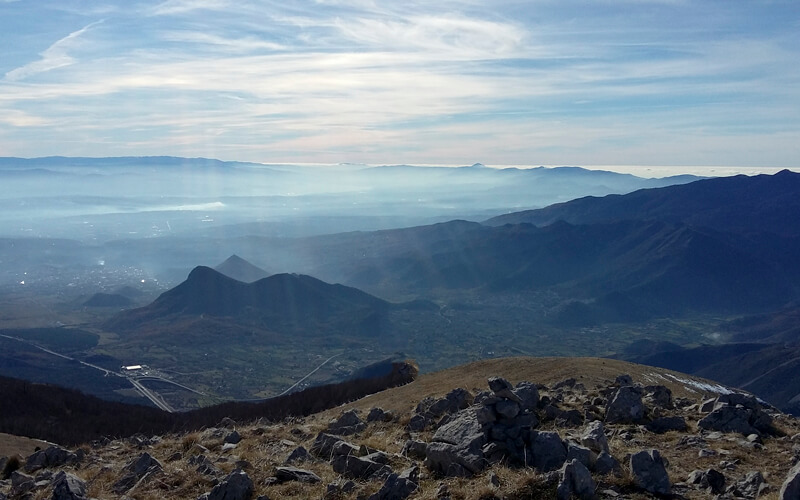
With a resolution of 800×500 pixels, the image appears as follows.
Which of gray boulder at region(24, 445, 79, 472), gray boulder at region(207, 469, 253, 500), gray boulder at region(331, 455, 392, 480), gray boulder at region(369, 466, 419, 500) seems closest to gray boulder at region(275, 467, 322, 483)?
gray boulder at region(331, 455, 392, 480)

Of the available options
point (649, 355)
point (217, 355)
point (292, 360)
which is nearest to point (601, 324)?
point (649, 355)

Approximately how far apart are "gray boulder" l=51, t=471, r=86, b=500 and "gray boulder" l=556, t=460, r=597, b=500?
7.30m

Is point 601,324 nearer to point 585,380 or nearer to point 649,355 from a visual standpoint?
point 649,355

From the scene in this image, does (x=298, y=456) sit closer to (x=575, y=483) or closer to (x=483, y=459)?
(x=483, y=459)

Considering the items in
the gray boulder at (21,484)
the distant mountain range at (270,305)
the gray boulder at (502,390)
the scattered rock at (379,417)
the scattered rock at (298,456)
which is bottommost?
the distant mountain range at (270,305)

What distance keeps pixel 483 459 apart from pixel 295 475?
317 cm

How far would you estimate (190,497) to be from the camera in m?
10.7

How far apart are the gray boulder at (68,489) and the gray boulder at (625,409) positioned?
33.3 feet

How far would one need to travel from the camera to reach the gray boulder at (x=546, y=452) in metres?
10.2

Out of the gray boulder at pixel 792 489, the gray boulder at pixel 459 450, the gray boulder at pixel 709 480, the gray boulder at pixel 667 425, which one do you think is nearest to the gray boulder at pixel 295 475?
the gray boulder at pixel 459 450

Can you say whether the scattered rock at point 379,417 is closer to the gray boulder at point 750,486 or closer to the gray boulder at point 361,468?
Result: the gray boulder at point 361,468

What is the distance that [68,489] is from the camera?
33.8 ft

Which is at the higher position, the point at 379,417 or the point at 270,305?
the point at 379,417

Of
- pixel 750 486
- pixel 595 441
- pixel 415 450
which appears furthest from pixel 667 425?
pixel 415 450
